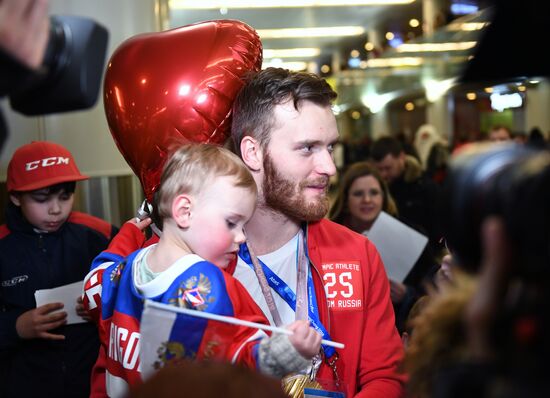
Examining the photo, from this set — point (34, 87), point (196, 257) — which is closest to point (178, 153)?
point (196, 257)

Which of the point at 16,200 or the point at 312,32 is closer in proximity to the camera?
the point at 16,200

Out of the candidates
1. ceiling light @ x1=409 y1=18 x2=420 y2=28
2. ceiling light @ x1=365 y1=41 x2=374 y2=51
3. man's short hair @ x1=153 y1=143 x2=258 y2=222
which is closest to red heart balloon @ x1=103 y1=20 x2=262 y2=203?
man's short hair @ x1=153 y1=143 x2=258 y2=222

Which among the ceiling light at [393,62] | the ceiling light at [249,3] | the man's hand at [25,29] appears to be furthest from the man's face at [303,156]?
the ceiling light at [393,62]

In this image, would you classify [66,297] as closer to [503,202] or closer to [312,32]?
[503,202]

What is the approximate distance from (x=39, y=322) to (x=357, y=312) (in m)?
1.53

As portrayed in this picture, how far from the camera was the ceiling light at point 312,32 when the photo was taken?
52.2 feet

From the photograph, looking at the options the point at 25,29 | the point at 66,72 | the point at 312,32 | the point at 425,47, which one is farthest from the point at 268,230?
the point at 312,32

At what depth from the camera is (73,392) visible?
3.07m

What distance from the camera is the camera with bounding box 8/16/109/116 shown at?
1.05m

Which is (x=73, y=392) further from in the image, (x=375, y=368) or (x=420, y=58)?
(x=420, y=58)

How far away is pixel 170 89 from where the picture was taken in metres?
2.09

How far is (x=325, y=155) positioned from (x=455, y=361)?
121 cm

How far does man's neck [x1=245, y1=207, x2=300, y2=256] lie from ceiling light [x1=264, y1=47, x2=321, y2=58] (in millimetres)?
16664

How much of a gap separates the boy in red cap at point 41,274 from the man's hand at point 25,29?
7.17 ft
